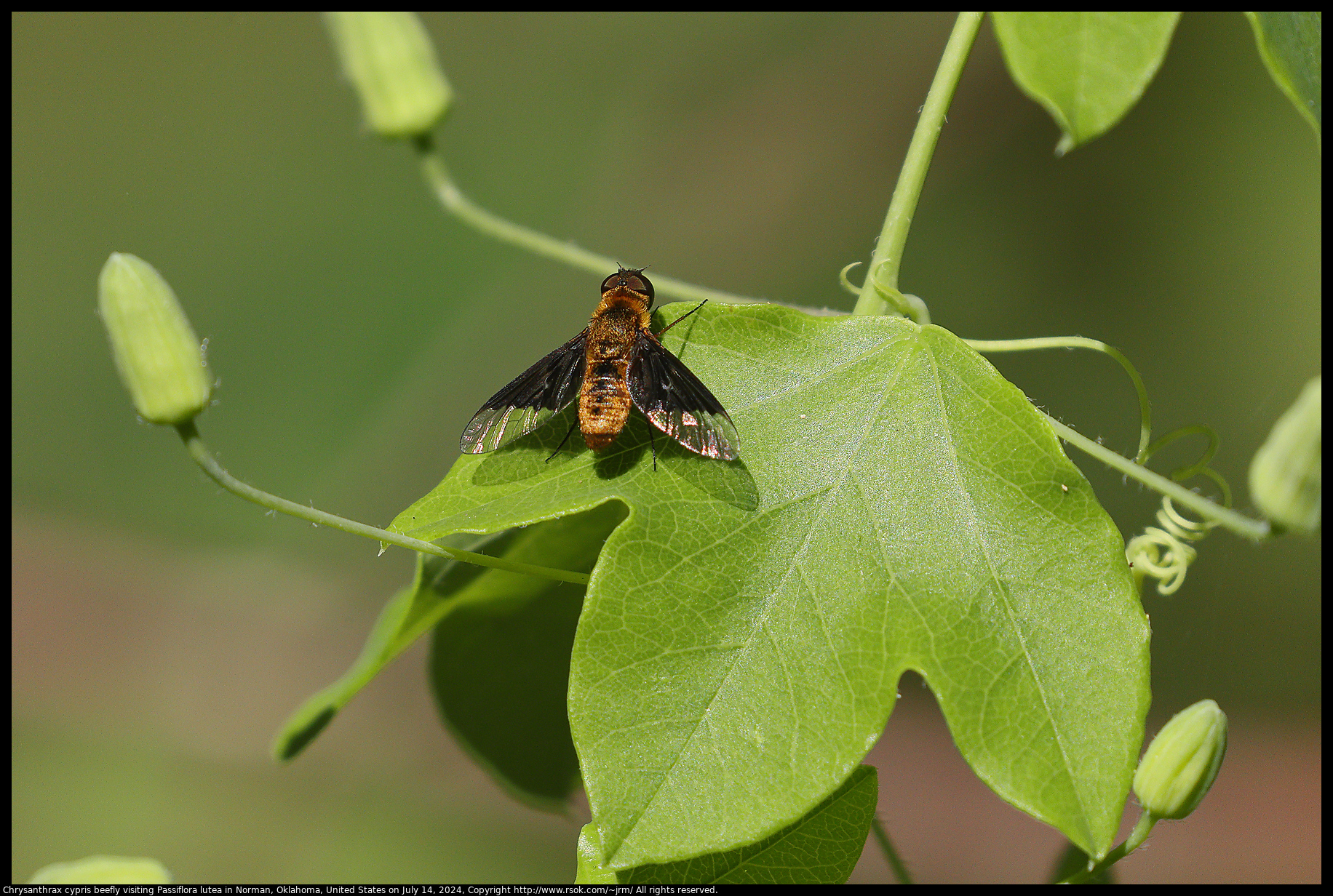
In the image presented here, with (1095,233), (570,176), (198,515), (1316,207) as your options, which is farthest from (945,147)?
(198,515)

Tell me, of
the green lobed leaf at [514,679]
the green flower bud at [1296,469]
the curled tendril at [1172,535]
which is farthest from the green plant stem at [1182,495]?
the green lobed leaf at [514,679]

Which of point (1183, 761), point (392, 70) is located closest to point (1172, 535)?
point (1183, 761)

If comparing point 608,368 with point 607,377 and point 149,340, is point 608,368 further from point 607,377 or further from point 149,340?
point 149,340

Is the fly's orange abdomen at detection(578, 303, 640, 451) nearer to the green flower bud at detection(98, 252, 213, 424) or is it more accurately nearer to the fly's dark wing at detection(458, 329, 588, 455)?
the fly's dark wing at detection(458, 329, 588, 455)

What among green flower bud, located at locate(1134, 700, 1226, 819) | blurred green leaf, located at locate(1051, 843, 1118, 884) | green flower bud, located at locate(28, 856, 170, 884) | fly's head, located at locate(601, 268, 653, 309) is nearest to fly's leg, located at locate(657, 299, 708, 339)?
fly's head, located at locate(601, 268, 653, 309)

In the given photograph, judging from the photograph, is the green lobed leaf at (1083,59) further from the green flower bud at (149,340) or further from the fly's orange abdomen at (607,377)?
the green flower bud at (149,340)

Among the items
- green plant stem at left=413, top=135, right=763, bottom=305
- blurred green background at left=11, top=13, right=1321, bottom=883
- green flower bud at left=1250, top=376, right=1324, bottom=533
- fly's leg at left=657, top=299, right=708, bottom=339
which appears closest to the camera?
green flower bud at left=1250, top=376, right=1324, bottom=533
